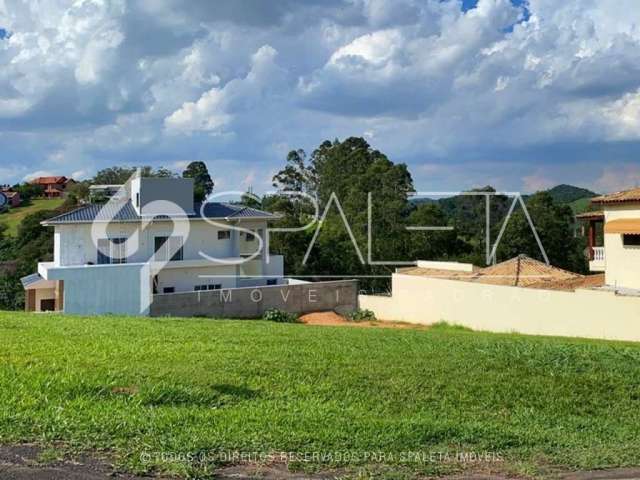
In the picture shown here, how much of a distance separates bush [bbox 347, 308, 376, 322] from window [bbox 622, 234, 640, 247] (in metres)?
10.2

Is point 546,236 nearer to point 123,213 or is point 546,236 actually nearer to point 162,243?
point 162,243

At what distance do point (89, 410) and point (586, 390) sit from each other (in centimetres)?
538

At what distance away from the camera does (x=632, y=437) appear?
584 centimetres

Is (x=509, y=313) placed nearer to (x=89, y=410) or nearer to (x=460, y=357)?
(x=460, y=357)

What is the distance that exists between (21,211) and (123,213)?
2867 centimetres

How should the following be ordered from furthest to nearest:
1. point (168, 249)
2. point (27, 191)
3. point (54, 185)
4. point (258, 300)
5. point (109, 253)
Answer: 1. point (54, 185)
2. point (27, 191)
3. point (168, 249)
4. point (109, 253)
5. point (258, 300)

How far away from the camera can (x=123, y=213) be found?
30812mm

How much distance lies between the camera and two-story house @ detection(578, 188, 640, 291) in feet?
75.4

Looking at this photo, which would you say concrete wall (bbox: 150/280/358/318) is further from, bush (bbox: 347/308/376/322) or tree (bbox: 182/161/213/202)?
tree (bbox: 182/161/213/202)

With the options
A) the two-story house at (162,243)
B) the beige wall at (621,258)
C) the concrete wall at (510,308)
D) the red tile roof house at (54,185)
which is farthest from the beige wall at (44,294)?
the red tile roof house at (54,185)

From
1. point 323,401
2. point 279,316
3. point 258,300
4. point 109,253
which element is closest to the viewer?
point 323,401

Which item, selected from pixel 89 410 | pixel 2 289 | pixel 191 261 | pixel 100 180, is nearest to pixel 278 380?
pixel 89 410

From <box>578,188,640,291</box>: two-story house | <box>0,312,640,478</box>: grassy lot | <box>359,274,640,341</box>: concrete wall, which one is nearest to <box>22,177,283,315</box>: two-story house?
<box>359,274,640,341</box>: concrete wall

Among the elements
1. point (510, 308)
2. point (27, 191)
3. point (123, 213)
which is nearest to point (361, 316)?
point (510, 308)
